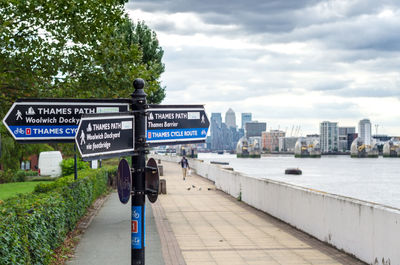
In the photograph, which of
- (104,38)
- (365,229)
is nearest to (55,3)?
(104,38)

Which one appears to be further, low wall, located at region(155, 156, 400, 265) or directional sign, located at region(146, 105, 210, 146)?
low wall, located at region(155, 156, 400, 265)

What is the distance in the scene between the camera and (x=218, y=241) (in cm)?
1221

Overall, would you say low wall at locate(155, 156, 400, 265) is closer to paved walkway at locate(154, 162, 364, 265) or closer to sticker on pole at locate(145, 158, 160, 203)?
paved walkway at locate(154, 162, 364, 265)

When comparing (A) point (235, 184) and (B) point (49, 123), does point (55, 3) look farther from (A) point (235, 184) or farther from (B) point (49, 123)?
(A) point (235, 184)

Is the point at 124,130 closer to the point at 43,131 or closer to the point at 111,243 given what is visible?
the point at 43,131

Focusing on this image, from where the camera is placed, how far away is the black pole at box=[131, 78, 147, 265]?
4.71m

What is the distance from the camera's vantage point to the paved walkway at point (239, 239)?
10.1 metres

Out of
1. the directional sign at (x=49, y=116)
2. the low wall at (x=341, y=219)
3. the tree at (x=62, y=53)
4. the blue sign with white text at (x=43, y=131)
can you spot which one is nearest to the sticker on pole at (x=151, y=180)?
the directional sign at (x=49, y=116)

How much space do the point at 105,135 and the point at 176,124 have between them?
3.30 ft

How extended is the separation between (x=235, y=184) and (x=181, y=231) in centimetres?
1008

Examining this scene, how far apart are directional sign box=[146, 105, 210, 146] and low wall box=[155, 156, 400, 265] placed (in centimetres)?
480

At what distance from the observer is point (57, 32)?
13508 millimetres

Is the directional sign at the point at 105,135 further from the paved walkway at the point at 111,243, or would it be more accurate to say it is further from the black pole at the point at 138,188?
the paved walkway at the point at 111,243

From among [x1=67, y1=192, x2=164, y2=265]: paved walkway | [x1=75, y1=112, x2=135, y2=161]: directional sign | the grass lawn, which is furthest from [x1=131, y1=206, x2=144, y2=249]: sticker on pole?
the grass lawn
